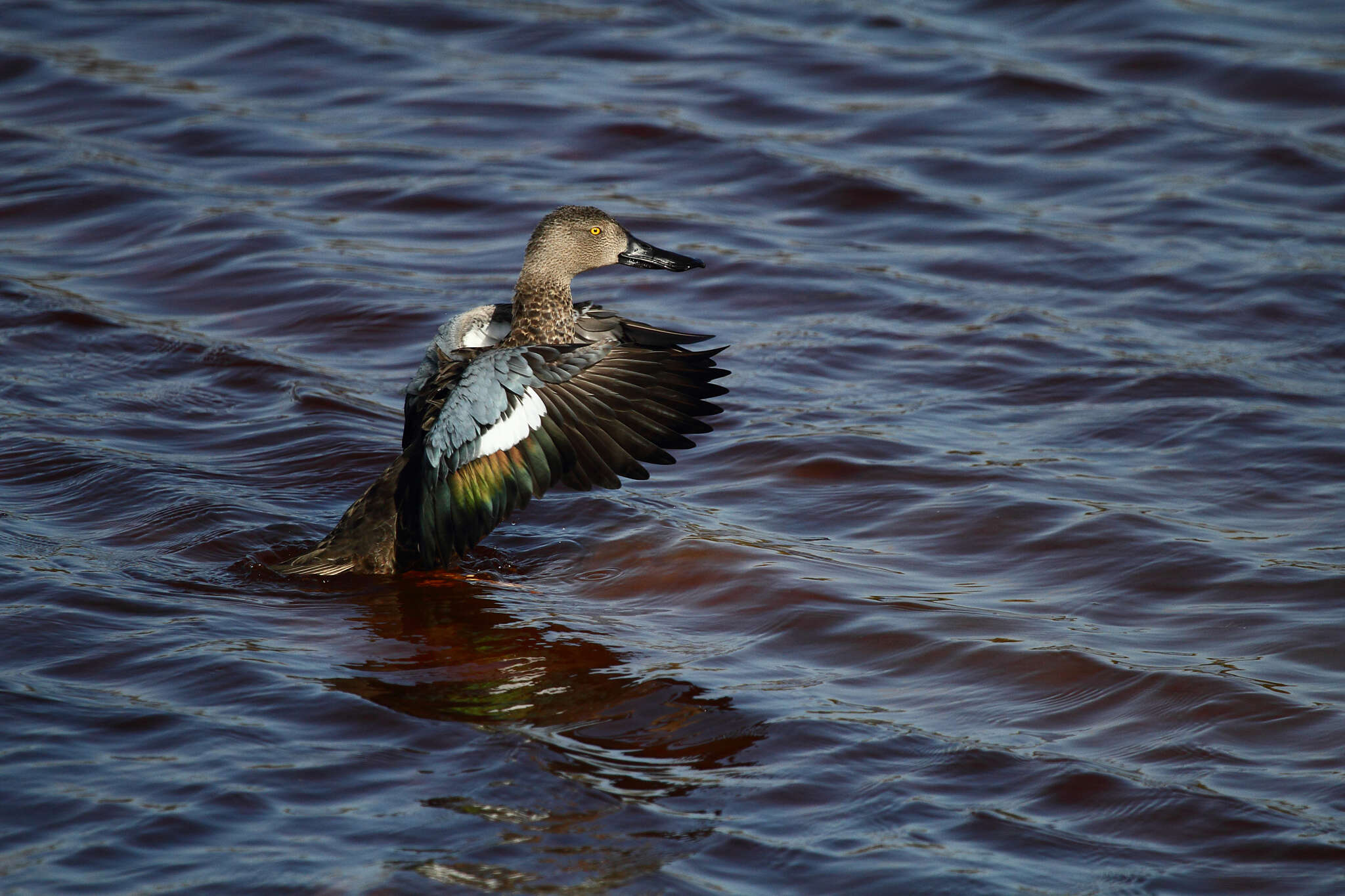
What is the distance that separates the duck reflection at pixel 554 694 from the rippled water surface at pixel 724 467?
0.07 ft

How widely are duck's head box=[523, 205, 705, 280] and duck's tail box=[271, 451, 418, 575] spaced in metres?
1.02

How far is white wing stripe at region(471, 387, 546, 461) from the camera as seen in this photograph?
203 inches

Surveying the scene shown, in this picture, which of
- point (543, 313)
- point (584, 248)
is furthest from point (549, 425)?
point (584, 248)

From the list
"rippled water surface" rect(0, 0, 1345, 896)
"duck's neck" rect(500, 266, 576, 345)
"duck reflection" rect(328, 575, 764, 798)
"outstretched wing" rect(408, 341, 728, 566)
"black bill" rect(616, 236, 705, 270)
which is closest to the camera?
"rippled water surface" rect(0, 0, 1345, 896)

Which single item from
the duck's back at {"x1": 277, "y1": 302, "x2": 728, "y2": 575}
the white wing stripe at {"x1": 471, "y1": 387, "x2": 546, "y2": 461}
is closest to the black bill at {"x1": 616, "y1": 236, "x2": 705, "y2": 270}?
the duck's back at {"x1": 277, "y1": 302, "x2": 728, "y2": 575}

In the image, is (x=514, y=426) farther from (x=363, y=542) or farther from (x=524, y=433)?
(x=363, y=542)

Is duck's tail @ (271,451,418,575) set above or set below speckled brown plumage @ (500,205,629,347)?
below

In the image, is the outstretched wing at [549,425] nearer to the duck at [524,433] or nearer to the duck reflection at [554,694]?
the duck at [524,433]

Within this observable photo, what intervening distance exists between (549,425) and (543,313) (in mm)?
959

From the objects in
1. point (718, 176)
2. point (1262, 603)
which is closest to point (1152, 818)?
point (1262, 603)

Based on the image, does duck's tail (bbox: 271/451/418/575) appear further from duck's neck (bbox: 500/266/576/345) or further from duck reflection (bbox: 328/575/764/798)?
duck's neck (bbox: 500/266/576/345)

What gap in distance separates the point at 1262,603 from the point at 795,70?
7.90m

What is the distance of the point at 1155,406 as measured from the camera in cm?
730

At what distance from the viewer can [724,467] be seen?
6.92 meters
